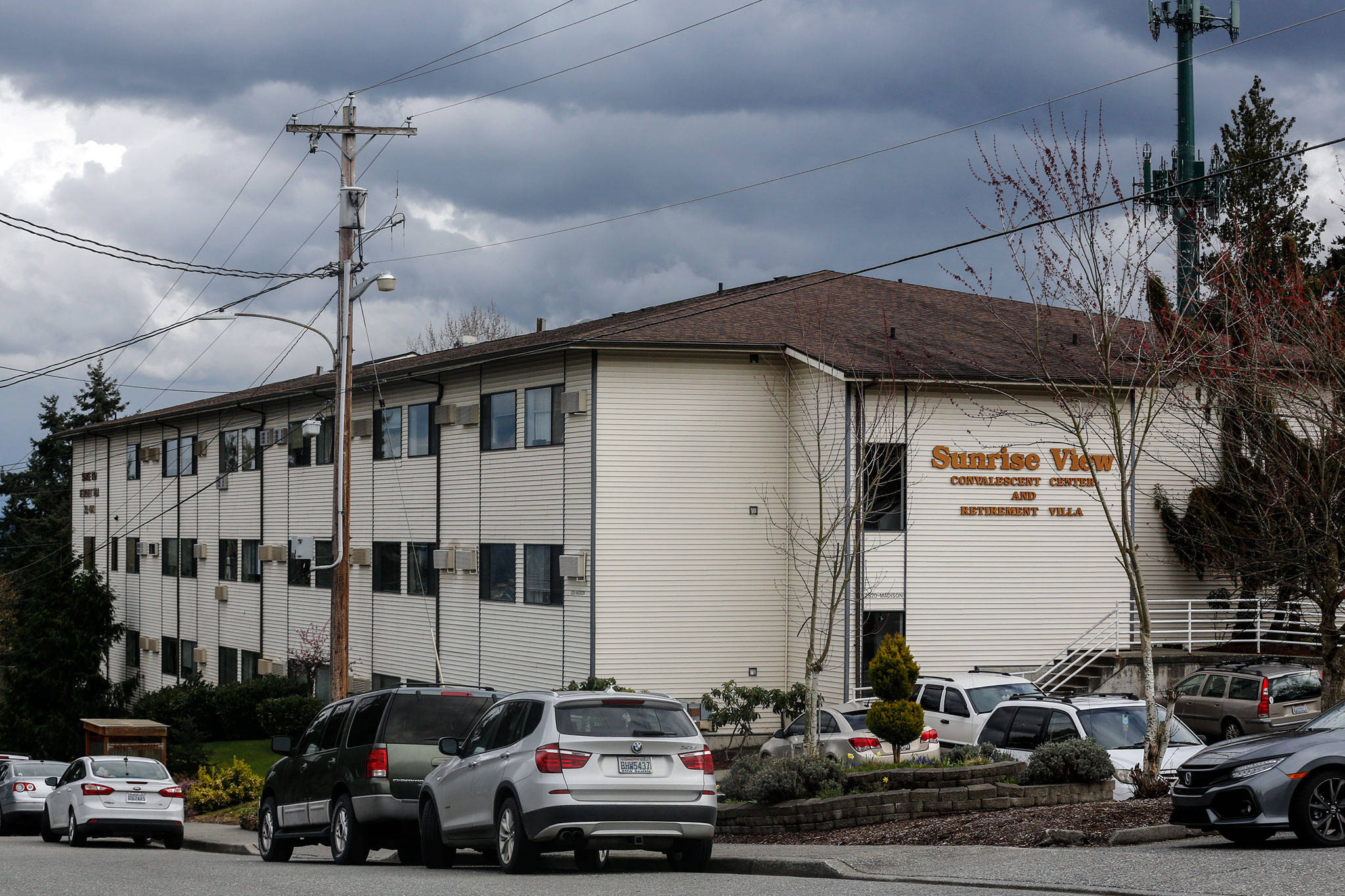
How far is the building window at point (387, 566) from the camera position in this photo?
36.2 metres

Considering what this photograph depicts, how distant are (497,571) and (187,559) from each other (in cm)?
2234

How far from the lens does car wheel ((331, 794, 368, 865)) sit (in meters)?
15.5

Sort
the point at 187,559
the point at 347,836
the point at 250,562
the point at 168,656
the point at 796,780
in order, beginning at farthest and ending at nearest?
the point at 168,656, the point at 187,559, the point at 250,562, the point at 796,780, the point at 347,836

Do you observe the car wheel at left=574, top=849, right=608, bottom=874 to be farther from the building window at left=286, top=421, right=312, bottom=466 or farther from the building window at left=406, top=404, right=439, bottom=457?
the building window at left=286, top=421, right=312, bottom=466

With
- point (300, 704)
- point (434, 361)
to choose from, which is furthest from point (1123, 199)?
point (300, 704)

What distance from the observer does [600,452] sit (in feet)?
94.1

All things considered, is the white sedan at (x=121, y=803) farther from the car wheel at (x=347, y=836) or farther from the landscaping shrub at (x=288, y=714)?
the landscaping shrub at (x=288, y=714)

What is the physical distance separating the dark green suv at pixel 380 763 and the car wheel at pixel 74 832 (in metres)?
8.10

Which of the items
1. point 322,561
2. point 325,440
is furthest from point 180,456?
point 322,561

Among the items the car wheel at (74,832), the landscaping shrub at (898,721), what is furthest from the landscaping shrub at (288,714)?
the landscaping shrub at (898,721)

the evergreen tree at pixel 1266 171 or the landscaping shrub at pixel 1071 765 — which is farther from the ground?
the evergreen tree at pixel 1266 171

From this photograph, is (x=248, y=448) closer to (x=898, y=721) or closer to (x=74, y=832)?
(x=74, y=832)

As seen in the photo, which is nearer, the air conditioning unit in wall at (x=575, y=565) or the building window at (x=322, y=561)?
the air conditioning unit in wall at (x=575, y=565)

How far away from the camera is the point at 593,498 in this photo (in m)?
28.6
